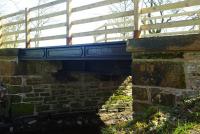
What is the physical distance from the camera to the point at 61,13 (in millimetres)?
11656

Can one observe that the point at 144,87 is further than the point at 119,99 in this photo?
No

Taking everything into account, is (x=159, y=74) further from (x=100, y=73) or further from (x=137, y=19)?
(x=100, y=73)

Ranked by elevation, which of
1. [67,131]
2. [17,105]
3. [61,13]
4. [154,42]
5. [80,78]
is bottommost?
[67,131]

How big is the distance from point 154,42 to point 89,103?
739 centimetres

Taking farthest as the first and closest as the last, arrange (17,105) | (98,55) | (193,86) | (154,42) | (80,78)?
(80,78) < (17,105) < (98,55) < (154,42) < (193,86)

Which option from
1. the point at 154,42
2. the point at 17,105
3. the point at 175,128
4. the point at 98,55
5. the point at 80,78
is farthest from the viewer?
the point at 80,78

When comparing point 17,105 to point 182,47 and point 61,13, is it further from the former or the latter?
point 182,47

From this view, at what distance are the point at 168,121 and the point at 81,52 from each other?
5.04 meters

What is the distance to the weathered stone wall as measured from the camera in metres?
13.4

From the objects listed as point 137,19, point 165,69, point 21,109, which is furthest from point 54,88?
point 165,69

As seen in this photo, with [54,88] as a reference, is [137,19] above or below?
above

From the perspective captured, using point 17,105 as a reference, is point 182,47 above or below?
above

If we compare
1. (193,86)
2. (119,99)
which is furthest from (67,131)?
(193,86)

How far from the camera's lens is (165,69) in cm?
752
